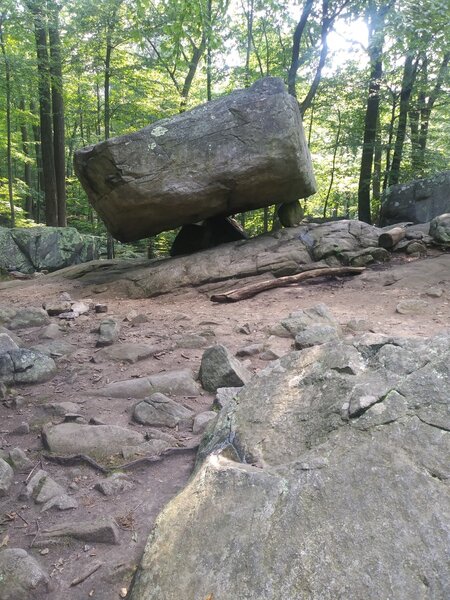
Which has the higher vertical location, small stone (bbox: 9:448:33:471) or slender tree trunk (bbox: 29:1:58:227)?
slender tree trunk (bbox: 29:1:58:227)

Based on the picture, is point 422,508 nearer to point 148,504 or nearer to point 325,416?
point 325,416

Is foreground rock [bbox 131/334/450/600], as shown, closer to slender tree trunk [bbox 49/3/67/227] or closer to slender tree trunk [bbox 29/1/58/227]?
slender tree trunk [bbox 49/3/67/227]

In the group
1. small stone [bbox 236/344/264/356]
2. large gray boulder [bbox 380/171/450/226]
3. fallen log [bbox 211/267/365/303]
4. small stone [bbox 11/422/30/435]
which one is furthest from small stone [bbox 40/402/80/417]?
large gray boulder [bbox 380/171/450/226]

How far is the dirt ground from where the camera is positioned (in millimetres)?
2041

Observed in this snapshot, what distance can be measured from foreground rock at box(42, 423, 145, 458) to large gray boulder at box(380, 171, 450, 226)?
1052 centimetres

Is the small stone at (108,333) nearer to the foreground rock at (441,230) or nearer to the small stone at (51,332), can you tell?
the small stone at (51,332)

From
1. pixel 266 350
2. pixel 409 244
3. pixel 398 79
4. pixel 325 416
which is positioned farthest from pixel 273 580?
pixel 398 79

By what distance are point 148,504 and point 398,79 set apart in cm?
1566

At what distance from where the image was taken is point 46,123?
1320 cm

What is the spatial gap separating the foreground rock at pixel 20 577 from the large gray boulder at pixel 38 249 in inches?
405

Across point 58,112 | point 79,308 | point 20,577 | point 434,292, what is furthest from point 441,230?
point 58,112

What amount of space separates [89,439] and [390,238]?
7.43 meters

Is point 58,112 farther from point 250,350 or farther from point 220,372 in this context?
point 220,372

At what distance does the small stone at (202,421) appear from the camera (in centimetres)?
318
